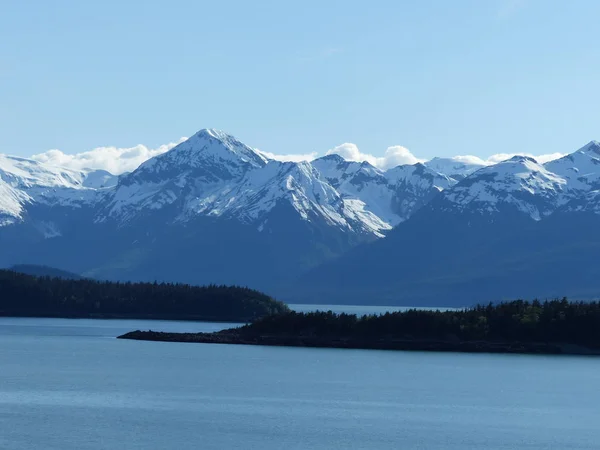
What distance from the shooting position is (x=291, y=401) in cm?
12475

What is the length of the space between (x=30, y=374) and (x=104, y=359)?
25868mm

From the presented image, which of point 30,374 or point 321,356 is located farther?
point 321,356

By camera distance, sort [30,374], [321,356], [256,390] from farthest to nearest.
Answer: [321,356]
[30,374]
[256,390]

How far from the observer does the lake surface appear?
101 meters

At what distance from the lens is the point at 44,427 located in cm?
10256

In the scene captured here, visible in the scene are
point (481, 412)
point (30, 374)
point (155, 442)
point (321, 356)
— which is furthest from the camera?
point (321, 356)

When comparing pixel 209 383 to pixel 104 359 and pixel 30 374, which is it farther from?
pixel 104 359

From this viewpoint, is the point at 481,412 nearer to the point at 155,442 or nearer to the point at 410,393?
the point at 410,393

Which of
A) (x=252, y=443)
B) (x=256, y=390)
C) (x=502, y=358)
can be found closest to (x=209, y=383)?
(x=256, y=390)

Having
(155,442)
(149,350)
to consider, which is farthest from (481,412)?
(149,350)

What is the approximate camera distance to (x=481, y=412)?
396ft

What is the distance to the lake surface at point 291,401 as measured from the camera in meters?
101

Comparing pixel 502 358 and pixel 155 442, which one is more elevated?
pixel 502 358

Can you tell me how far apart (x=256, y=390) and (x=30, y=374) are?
87.9 ft
